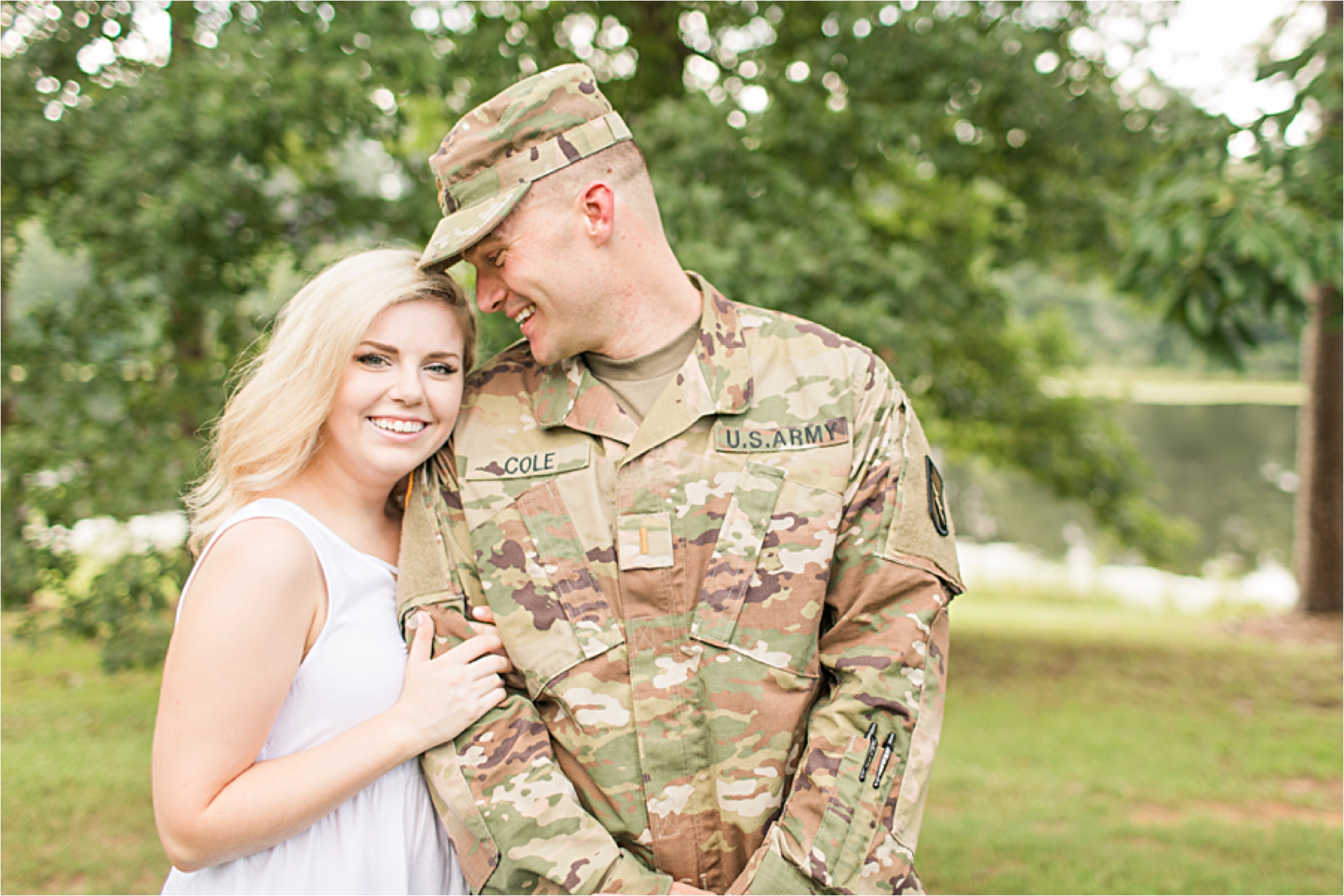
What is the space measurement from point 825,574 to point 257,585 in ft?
4.20

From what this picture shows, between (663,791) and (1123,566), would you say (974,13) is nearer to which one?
(663,791)

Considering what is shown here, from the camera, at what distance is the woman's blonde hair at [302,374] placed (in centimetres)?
225

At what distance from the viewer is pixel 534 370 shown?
2521 mm

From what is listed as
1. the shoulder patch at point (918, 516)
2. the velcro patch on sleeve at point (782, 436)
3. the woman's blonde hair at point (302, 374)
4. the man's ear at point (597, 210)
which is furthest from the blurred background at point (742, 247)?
the shoulder patch at point (918, 516)

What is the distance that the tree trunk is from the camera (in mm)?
9242

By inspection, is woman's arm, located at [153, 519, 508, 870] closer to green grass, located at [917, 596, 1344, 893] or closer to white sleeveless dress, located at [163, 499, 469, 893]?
white sleeveless dress, located at [163, 499, 469, 893]

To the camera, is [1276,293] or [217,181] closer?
[217,181]

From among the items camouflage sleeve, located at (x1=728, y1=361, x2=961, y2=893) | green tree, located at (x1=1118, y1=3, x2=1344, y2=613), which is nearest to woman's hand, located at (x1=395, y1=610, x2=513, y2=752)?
camouflage sleeve, located at (x1=728, y1=361, x2=961, y2=893)

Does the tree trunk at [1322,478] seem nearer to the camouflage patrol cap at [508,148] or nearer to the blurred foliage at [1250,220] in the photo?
the blurred foliage at [1250,220]

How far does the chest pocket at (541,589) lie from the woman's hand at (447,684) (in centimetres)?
5

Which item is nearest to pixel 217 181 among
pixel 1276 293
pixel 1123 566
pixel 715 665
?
pixel 715 665

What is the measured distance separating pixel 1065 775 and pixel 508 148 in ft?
16.0

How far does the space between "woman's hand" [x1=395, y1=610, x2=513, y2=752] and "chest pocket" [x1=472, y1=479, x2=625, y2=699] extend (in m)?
0.05

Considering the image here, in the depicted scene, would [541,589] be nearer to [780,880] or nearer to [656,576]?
[656,576]
